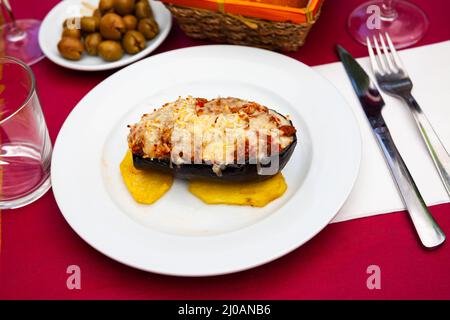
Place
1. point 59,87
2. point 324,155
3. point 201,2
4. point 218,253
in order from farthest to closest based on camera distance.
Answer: point 59,87, point 201,2, point 324,155, point 218,253

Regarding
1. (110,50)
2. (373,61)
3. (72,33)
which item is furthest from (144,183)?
(373,61)

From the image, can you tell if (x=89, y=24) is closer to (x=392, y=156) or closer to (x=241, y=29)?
(x=241, y=29)

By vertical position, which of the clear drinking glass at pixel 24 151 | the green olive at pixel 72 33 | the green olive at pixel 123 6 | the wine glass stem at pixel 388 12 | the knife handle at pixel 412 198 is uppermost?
the green olive at pixel 123 6

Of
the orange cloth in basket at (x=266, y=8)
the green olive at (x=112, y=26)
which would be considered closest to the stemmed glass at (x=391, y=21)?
the orange cloth in basket at (x=266, y=8)

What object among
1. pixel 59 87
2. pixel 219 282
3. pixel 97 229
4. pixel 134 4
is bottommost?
pixel 219 282

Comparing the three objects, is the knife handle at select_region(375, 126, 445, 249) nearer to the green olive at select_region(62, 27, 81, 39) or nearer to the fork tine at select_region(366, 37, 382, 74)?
the fork tine at select_region(366, 37, 382, 74)

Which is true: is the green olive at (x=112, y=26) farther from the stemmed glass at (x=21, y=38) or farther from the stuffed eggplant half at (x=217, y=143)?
the stuffed eggplant half at (x=217, y=143)

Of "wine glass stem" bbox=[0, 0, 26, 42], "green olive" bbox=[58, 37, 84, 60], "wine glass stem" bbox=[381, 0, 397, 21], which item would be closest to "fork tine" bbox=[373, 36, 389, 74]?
"wine glass stem" bbox=[381, 0, 397, 21]

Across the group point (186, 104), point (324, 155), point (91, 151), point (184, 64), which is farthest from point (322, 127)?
point (91, 151)

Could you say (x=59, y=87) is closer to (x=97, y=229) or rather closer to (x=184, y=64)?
(x=184, y=64)
